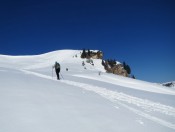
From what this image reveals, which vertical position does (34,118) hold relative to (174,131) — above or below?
above

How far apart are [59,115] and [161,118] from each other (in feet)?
17.3

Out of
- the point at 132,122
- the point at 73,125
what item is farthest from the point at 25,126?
the point at 132,122

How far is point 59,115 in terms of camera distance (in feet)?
29.6

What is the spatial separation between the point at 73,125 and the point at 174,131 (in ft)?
14.0

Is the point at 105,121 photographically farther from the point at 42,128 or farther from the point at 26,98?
the point at 26,98

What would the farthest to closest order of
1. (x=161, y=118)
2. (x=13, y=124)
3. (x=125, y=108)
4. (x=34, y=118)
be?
(x=125, y=108) → (x=161, y=118) → (x=34, y=118) → (x=13, y=124)

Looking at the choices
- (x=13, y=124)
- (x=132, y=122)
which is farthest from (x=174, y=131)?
(x=13, y=124)

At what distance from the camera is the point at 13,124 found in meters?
7.30

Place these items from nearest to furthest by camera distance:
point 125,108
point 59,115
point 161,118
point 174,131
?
point 59,115 → point 174,131 → point 161,118 → point 125,108

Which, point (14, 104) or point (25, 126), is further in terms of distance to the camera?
point (14, 104)

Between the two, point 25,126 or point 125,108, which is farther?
point 125,108

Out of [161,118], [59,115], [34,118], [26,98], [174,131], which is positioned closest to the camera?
[34,118]

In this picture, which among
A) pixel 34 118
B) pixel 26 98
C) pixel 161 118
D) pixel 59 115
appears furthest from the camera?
pixel 161 118

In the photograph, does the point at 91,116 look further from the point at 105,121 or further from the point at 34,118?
the point at 34,118
